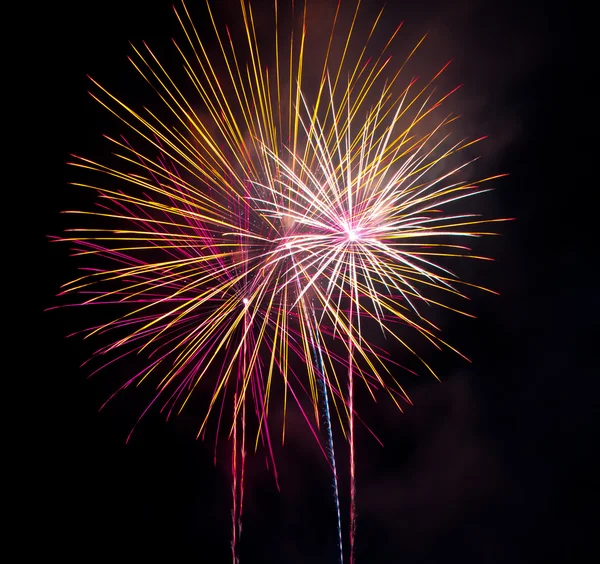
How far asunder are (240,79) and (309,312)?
165 inches

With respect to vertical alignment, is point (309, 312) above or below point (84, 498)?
above

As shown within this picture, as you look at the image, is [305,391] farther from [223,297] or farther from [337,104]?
[337,104]

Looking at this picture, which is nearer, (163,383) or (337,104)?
(337,104)

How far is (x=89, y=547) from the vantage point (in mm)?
10508

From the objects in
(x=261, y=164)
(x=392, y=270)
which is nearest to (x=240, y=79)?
(x=261, y=164)

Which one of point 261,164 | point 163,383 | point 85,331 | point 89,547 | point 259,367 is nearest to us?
point 261,164

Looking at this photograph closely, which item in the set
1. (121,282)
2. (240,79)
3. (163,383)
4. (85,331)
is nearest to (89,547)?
(163,383)

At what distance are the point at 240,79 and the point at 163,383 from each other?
22.5 ft

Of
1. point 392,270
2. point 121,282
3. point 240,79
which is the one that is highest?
point 240,79

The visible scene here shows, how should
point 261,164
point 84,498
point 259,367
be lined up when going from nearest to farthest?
point 261,164, point 259,367, point 84,498

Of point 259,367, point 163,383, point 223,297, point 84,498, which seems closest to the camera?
point 223,297

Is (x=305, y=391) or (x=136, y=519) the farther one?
(x=136, y=519)

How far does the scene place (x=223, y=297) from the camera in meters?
5.74

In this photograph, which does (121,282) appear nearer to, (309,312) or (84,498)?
(309,312)
